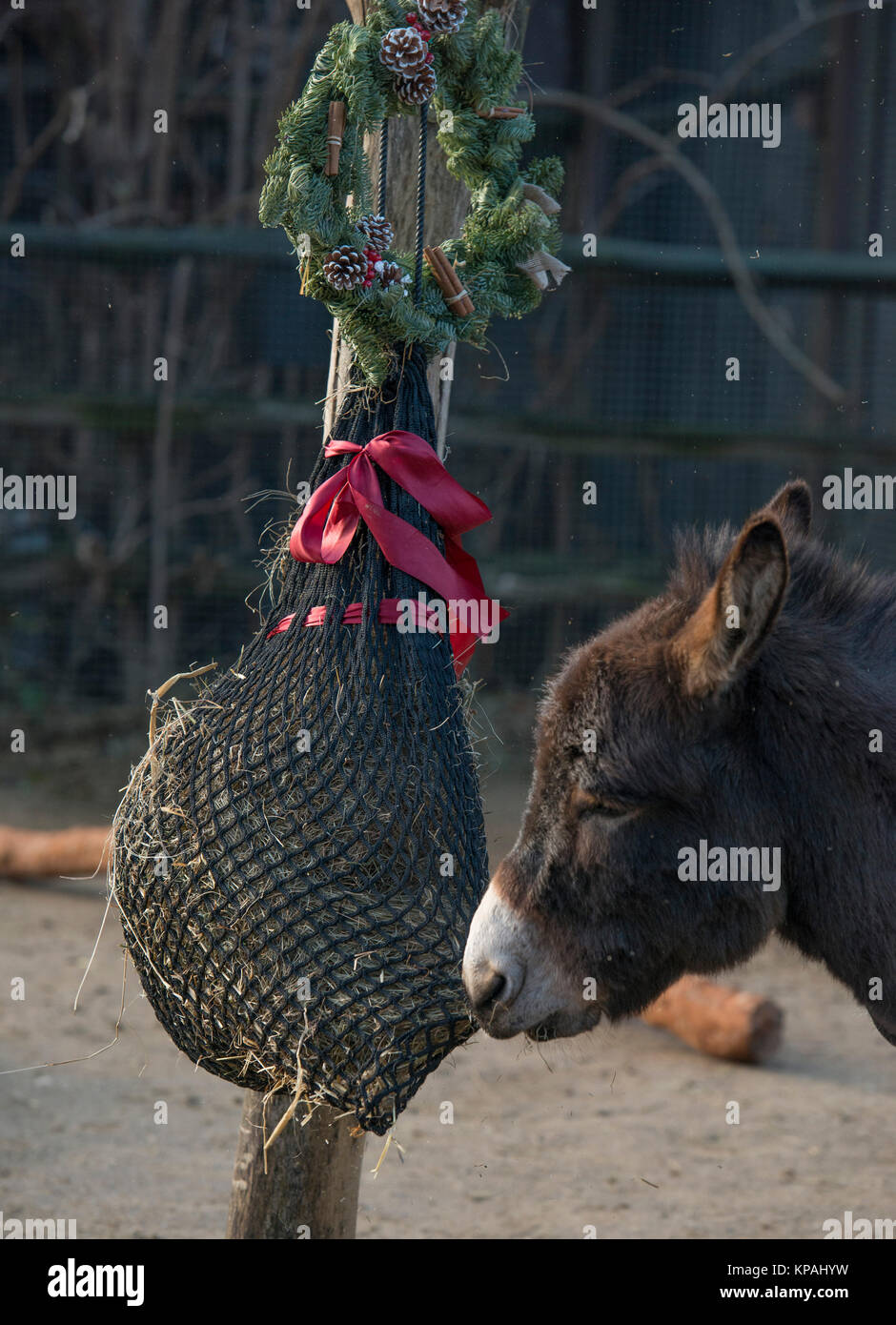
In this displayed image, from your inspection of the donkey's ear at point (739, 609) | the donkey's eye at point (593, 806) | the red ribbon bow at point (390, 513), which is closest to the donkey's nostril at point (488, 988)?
the donkey's eye at point (593, 806)

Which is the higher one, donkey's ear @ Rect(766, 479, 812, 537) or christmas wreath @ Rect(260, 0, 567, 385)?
christmas wreath @ Rect(260, 0, 567, 385)

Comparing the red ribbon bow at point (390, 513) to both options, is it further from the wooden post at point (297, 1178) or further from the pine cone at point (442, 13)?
the wooden post at point (297, 1178)

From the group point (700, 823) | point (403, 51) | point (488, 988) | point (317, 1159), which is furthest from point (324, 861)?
point (403, 51)

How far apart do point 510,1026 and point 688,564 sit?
0.76 metres

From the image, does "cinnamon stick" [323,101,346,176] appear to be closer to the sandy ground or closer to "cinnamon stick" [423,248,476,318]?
"cinnamon stick" [423,248,476,318]

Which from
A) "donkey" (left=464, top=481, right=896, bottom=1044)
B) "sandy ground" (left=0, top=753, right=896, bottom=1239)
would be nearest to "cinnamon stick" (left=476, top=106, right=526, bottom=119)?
"donkey" (left=464, top=481, right=896, bottom=1044)

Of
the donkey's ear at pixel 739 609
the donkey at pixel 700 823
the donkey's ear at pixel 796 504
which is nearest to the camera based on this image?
the donkey's ear at pixel 739 609

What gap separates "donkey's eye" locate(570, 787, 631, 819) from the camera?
6.08ft

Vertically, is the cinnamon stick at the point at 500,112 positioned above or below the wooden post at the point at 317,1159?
above

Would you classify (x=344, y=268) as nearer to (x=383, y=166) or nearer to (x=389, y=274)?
(x=389, y=274)

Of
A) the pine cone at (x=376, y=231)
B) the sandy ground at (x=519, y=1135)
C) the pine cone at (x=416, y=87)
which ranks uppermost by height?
the pine cone at (x=416, y=87)

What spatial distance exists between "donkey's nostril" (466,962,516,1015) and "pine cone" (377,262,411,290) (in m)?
1.12

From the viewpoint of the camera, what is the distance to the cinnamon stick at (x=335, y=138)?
210 centimetres

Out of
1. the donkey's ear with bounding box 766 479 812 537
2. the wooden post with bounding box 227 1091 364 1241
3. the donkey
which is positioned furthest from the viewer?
the wooden post with bounding box 227 1091 364 1241
